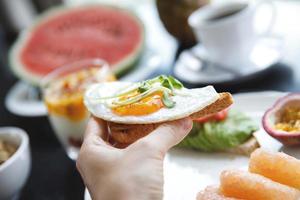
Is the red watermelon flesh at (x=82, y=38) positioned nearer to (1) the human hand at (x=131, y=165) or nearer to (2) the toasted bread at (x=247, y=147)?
(2) the toasted bread at (x=247, y=147)

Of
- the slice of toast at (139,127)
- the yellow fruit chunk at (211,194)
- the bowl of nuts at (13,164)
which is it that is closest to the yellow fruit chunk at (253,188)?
the yellow fruit chunk at (211,194)

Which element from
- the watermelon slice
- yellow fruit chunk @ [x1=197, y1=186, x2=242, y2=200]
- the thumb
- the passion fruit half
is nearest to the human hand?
the thumb

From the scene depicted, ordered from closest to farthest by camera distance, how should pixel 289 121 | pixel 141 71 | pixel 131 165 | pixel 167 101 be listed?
pixel 131 165
pixel 167 101
pixel 289 121
pixel 141 71

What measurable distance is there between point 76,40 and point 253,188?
1.33m

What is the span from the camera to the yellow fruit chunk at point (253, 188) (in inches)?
33.3

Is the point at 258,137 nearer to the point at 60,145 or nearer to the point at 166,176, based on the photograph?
the point at 166,176

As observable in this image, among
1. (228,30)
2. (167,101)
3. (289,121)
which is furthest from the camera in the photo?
(228,30)

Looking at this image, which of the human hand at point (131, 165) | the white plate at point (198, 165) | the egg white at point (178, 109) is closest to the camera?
the human hand at point (131, 165)

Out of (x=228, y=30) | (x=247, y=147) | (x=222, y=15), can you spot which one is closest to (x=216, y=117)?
(x=247, y=147)

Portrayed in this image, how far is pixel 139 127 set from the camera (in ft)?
2.92

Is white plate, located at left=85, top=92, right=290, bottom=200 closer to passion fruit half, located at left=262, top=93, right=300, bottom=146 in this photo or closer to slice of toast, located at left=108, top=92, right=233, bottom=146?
passion fruit half, located at left=262, top=93, right=300, bottom=146

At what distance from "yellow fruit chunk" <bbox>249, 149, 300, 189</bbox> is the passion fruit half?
10 centimetres

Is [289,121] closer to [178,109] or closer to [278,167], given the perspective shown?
[278,167]

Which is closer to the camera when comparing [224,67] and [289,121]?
[289,121]
